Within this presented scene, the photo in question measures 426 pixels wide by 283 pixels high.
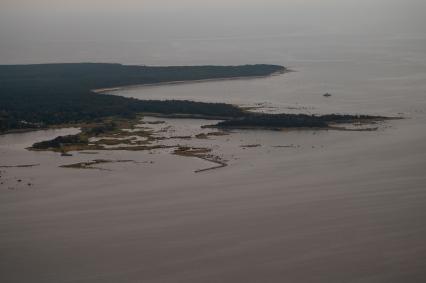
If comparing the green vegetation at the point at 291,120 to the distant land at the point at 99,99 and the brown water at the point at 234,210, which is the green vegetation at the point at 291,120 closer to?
the distant land at the point at 99,99

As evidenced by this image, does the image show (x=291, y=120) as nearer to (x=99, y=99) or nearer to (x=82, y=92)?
(x=99, y=99)

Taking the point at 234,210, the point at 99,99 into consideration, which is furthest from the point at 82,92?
the point at 234,210

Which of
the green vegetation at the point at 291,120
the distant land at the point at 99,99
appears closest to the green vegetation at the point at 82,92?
the distant land at the point at 99,99

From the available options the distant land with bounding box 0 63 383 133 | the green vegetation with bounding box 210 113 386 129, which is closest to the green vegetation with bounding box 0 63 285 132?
the distant land with bounding box 0 63 383 133

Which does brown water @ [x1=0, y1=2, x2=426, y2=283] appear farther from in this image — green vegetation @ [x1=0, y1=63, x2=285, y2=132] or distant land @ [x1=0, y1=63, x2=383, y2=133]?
green vegetation @ [x1=0, y1=63, x2=285, y2=132]

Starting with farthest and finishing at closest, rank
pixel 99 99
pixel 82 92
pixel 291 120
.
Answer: pixel 82 92 → pixel 99 99 → pixel 291 120

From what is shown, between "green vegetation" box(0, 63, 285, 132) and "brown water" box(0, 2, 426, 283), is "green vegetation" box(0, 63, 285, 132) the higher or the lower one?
the higher one

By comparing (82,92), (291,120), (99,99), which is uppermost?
(82,92)

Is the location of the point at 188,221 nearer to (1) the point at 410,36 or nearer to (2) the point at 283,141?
(2) the point at 283,141
